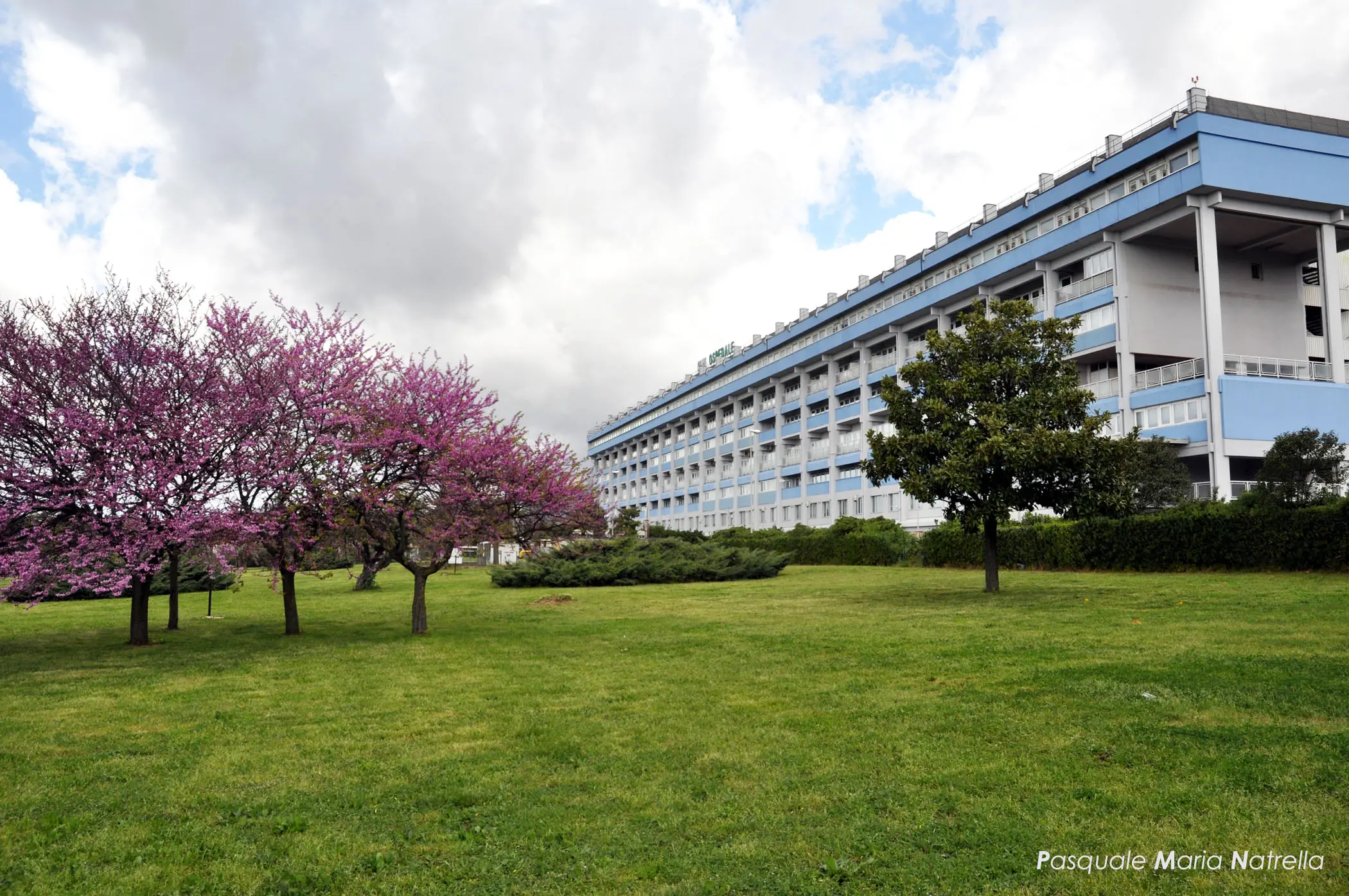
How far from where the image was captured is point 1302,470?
81.7 feet

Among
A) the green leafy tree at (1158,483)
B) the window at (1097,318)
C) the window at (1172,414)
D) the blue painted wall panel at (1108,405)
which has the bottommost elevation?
the green leafy tree at (1158,483)

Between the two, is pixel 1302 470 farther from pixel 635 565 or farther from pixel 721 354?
pixel 721 354

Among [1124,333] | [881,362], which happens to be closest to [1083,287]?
[1124,333]

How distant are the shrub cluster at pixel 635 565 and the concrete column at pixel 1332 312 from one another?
87.4 ft

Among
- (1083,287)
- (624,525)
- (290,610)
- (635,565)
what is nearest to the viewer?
(290,610)

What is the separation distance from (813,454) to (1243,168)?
40472mm

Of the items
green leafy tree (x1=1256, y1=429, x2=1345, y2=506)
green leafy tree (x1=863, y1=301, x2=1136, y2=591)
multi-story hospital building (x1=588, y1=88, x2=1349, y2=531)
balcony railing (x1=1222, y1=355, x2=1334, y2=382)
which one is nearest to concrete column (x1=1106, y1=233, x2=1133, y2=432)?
multi-story hospital building (x1=588, y1=88, x2=1349, y2=531)

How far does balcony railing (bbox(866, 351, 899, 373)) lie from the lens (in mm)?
63594

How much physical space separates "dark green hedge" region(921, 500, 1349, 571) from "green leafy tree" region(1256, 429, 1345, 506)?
0.54m

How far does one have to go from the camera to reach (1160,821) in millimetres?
5750

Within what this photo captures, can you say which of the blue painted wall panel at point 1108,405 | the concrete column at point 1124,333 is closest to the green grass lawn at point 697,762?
the concrete column at point 1124,333

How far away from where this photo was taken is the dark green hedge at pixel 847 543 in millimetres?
46469

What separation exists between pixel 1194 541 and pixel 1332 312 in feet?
65.4

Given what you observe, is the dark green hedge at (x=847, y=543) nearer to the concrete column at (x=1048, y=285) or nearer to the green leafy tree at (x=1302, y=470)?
the concrete column at (x=1048, y=285)
